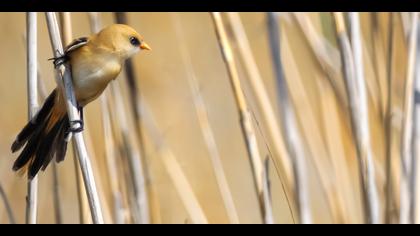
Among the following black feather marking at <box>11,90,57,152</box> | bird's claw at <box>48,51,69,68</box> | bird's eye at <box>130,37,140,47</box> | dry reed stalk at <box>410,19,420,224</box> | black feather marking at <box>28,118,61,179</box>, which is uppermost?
bird's eye at <box>130,37,140,47</box>

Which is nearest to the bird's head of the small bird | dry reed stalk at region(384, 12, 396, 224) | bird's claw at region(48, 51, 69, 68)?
the small bird

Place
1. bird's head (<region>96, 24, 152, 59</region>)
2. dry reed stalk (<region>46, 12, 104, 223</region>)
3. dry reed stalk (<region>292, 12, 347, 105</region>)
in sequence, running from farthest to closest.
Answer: dry reed stalk (<region>292, 12, 347, 105</region>)
bird's head (<region>96, 24, 152, 59</region>)
dry reed stalk (<region>46, 12, 104, 223</region>)

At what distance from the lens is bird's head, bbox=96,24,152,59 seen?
143 centimetres

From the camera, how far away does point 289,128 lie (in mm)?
1708

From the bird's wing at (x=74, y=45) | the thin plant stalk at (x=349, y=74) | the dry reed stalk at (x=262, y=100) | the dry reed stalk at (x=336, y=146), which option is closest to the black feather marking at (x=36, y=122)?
the bird's wing at (x=74, y=45)

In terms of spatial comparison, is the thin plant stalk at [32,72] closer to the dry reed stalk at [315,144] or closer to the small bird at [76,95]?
the small bird at [76,95]

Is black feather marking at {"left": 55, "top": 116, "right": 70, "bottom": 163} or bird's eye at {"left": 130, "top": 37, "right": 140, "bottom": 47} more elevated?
bird's eye at {"left": 130, "top": 37, "right": 140, "bottom": 47}

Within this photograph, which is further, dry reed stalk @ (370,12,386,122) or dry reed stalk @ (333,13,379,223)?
dry reed stalk @ (370,12,386,122)

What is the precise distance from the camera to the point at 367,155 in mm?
1553

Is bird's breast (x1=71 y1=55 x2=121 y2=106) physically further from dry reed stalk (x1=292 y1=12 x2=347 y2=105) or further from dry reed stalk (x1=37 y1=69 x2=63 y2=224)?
dry reed stalk (x1=292 y1=12 x2=347 y2=105)

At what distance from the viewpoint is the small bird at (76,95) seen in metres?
1.39

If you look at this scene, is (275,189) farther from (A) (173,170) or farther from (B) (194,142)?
(A) (173,170)

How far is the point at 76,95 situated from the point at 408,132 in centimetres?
69
